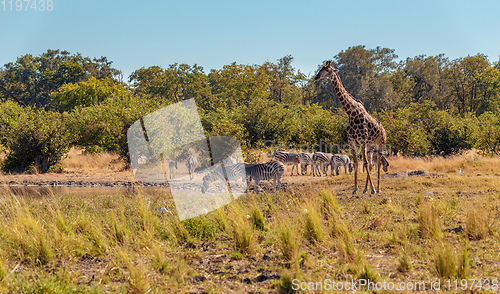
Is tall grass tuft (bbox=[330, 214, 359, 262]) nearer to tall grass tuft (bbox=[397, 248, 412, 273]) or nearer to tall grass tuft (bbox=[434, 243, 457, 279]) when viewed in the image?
tall grass tuft (bbox=[397, 248, 412, 273])

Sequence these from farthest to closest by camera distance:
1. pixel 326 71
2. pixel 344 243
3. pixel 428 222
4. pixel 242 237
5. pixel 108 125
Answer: pixel 108 125, pixel 326 71, pixel 428 222, pixel 242 237, pixel 344 243

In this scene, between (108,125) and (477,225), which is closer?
(477,225)

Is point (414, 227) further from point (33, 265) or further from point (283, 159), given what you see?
point (283, 159)

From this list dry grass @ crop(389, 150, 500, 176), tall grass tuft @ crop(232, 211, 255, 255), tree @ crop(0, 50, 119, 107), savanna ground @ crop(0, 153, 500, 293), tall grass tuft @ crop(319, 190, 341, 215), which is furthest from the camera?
tree @ crop(0, 50, 119, 107)

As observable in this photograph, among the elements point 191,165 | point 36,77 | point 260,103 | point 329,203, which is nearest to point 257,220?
point 329,203

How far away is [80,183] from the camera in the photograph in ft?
60.4

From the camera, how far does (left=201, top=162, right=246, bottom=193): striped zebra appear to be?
47.8 feet

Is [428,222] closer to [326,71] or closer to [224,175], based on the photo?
[326,71]

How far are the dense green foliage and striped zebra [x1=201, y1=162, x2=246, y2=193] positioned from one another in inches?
232

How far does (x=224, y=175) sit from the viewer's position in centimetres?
1562

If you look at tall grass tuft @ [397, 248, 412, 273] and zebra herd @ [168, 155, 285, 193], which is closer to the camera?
tall grass tuft @ [397, 248, 412, 273]

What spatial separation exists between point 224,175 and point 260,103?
10.0 meters

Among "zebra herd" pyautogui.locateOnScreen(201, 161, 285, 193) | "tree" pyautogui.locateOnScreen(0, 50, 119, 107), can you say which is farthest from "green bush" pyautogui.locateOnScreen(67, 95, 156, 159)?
"tree" pyautogui.locateOnScreen(0, 50, 119, 107)

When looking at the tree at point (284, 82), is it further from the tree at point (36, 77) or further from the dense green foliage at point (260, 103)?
the tree at point (36, 77)
